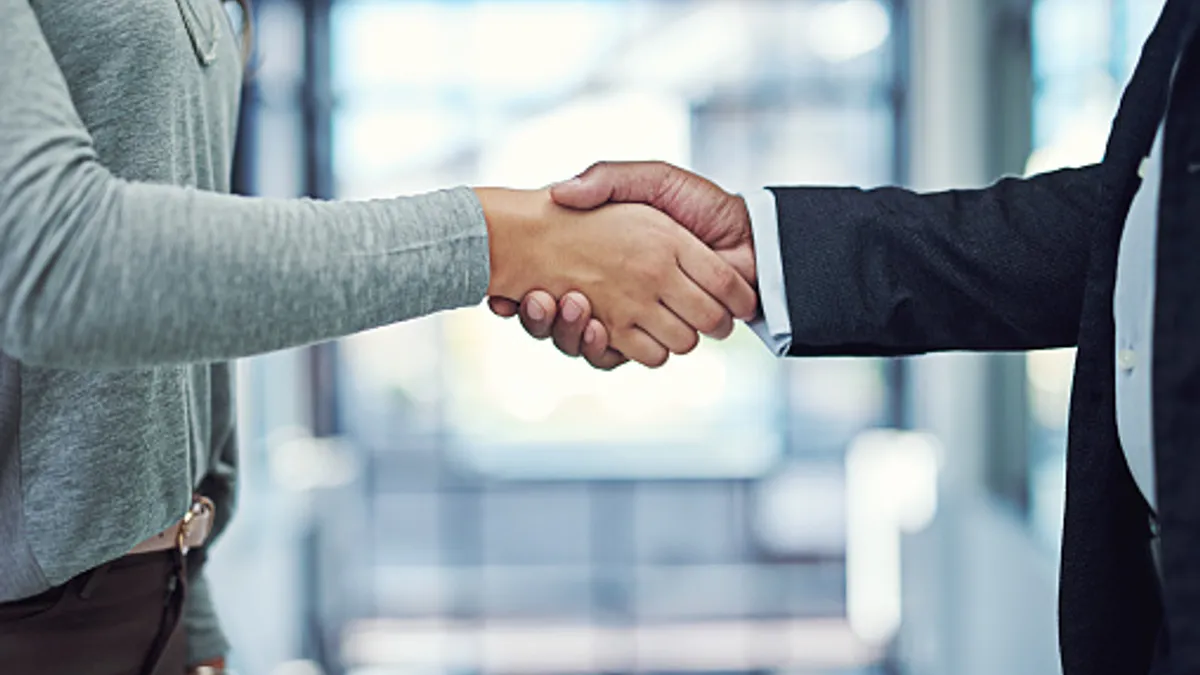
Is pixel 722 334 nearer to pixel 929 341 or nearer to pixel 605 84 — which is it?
pixel 929 341

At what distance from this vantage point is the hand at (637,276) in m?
1.21

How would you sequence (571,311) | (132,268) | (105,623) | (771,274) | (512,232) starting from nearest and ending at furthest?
(132,268) → (105,623) → (512,232) → (771,274) → (571,311)

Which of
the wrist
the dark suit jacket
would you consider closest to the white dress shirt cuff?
the dark suit jacket

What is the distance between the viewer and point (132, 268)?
0.71m

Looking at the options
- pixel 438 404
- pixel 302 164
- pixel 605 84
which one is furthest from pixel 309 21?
pixel 438 404

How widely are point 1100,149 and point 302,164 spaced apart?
2.75 metres

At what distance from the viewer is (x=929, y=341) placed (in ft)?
3.76

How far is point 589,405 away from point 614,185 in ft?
9.32

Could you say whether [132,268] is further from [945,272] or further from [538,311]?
[945,272]

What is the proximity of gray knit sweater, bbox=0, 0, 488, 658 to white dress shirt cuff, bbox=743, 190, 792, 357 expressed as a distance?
1.28 feet

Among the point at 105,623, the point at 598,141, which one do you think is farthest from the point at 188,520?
the point at 598,141

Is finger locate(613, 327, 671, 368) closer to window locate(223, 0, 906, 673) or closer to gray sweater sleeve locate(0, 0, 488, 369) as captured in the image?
gray sweater sleeve locate(0, 0, 488, 369)

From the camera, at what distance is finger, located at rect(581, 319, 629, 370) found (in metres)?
1.33

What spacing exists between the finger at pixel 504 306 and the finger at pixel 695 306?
0.60 ft
